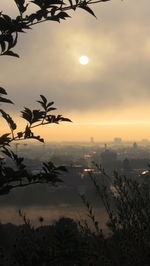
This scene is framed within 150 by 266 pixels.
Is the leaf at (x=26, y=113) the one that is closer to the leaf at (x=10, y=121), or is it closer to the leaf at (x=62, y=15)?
the leaf at (x=10, y=121)

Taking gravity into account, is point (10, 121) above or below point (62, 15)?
below

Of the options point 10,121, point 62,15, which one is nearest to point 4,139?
point 10,121

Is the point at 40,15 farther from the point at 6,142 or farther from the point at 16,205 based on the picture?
the point at 16,205

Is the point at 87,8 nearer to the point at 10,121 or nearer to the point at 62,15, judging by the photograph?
the point at 62,15

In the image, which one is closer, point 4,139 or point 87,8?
point 87,8

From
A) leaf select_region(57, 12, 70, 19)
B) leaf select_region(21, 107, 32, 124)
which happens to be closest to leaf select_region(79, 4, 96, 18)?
leaf select_region(57, 12, 70, 19)

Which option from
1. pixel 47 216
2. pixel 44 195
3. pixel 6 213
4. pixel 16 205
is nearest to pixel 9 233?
pixel 47 216

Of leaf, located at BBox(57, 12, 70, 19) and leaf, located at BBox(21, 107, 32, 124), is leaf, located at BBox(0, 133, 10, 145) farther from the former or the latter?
leaf, located at BBox(57, 12, 70, 19)

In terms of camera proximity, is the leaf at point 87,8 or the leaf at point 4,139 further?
the leaf at point 4,139

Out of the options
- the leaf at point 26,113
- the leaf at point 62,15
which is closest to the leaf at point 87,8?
the leaf at point 62,15

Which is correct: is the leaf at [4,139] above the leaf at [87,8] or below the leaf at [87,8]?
below

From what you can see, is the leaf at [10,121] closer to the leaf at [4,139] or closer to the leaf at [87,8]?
the leaf at [4,139]

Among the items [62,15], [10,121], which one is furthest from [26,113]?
[62,15]
